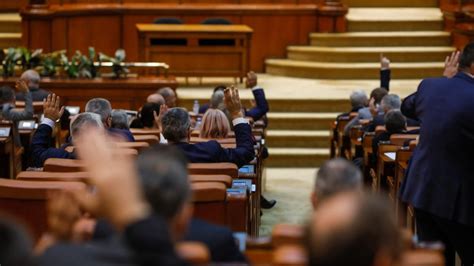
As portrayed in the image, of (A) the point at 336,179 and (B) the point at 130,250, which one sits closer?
(B) the point at 130,250

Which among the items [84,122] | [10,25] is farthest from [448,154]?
[10,25]

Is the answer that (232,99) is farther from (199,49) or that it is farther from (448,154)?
(199,49)

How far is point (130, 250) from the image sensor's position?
2.60 m

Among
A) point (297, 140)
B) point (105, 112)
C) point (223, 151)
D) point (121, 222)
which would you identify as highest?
point (121, 222)

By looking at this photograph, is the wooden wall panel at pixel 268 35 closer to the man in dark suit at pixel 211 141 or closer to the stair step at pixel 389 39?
the stair step at pixel 389 39

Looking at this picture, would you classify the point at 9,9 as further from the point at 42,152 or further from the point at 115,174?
the point at 115,174

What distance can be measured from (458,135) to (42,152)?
2674 millimetres

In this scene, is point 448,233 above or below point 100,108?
below

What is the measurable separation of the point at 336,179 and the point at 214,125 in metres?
3.87

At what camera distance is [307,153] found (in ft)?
40.5

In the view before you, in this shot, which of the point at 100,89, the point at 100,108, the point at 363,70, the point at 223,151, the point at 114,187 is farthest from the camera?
the point at 363,70

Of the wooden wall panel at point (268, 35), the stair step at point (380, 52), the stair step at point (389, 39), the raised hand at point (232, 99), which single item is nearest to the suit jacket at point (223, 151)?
the raised hand at point (232, 99)

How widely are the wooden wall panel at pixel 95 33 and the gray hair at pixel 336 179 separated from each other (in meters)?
12.4

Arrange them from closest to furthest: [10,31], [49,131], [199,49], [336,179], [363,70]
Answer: [336,179], [49,131], [199,49], [363,70], [10,31]
